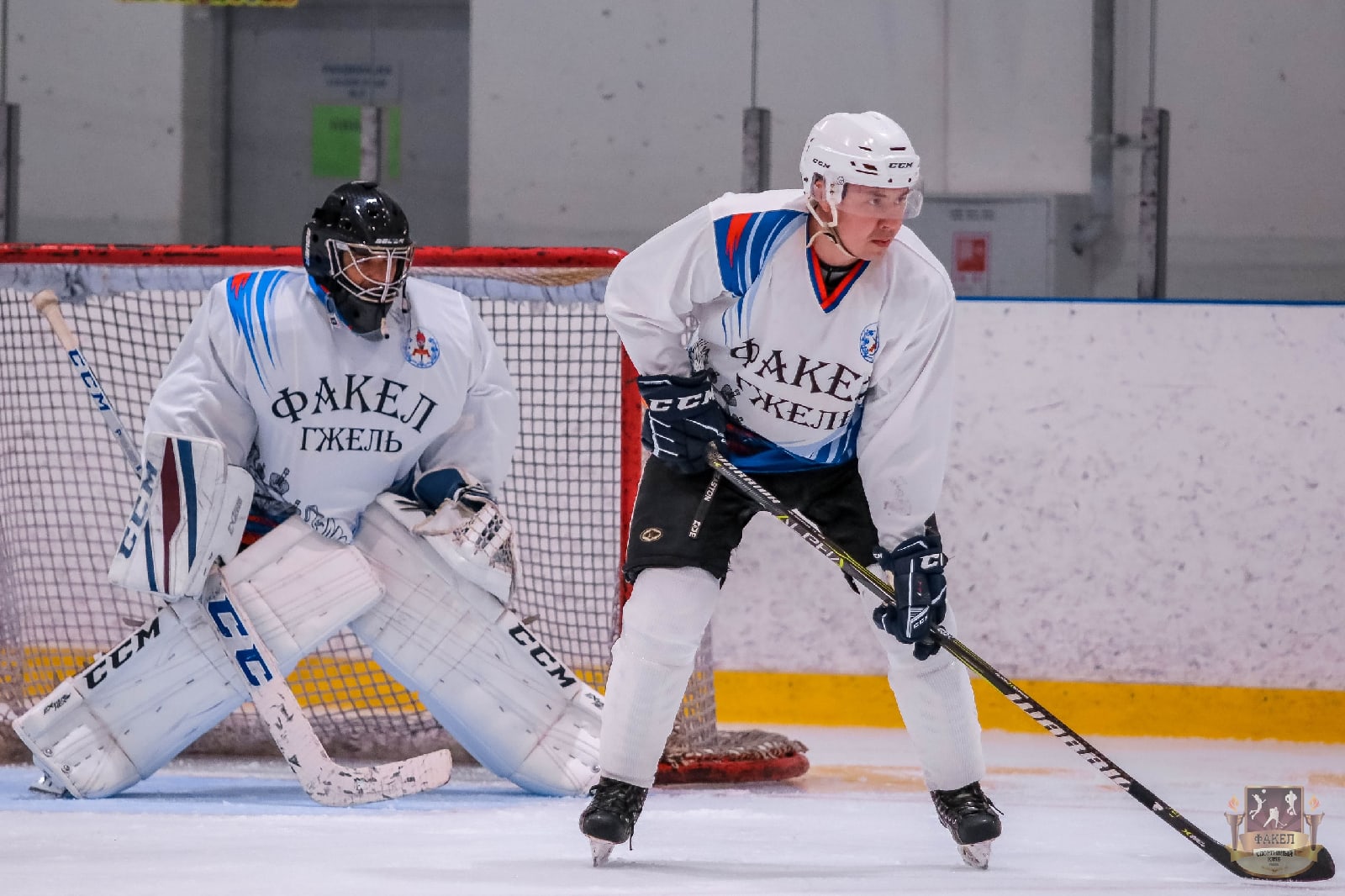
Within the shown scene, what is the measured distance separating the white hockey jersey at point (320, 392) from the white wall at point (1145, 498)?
3.88 ft

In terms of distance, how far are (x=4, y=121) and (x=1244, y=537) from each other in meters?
3.64

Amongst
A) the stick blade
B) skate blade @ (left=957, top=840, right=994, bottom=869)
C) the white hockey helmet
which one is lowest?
the stick blade

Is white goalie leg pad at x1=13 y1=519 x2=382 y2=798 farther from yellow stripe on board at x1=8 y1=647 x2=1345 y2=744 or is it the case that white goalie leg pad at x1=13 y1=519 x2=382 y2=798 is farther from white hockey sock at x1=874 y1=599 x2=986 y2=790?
white hockey sock at x1=874 y1=599 x2=986 y2=790

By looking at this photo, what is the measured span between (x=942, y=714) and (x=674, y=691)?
14.6 inches

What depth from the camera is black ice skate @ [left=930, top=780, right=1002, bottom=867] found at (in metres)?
2.38

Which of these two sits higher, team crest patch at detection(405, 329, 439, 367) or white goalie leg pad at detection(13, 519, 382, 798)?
team crest patch at detection(405, 329, 439, 367)

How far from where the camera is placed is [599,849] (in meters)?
2.39

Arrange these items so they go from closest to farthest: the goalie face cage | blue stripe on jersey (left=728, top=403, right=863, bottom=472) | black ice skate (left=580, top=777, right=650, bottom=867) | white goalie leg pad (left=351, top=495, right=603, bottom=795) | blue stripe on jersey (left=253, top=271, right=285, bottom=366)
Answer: black ice skate (left=580, top=777, right=650, bottom=867) → blue stripe on jersey (left=728, top=403, right=863, bottom=472) → blue stripe on jersey (left=253, top=271, right=285, bottom=366) → white goalie leg pad (left=351, top=495, right=603, bottom=795) → the goalie face cage

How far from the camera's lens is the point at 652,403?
2.45m

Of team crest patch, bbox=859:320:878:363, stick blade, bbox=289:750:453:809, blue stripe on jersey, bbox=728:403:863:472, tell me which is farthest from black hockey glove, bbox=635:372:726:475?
stick blade, bbox=289:750:453:809

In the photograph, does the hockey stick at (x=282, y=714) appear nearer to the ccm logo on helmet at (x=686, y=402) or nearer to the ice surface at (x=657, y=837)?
the ice surface at (x=657, y=837)

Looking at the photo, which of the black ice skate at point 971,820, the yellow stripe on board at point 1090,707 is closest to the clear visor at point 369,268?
the black ice skate at point 971,820

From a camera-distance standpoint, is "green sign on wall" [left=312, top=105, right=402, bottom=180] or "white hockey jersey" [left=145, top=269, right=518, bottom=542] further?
"green sign on wall" [left=312, top=105, right=402, bottom=180]

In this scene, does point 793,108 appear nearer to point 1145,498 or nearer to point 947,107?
point 947,107
